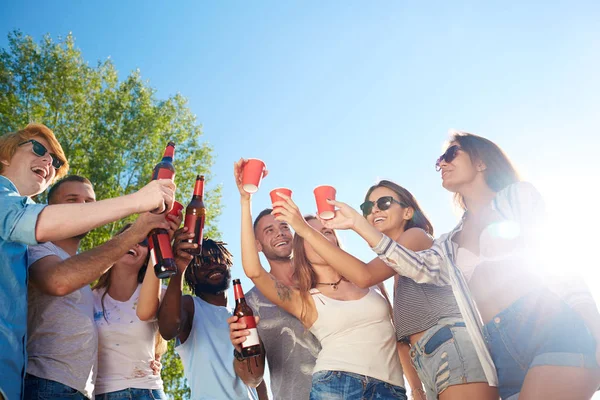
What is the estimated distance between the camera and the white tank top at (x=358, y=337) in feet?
12.0

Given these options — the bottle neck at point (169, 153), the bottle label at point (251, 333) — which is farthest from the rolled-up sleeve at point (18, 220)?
the bottle label at point (251, 333)

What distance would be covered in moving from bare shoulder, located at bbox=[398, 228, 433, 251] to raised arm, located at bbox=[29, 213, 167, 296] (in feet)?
6.52

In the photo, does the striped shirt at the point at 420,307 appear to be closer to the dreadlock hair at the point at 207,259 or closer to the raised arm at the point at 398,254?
the raised arm at the point at 398,254

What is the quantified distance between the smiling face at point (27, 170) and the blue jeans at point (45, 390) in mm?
1260

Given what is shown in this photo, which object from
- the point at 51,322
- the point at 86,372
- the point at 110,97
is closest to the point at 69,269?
the point at 51,322

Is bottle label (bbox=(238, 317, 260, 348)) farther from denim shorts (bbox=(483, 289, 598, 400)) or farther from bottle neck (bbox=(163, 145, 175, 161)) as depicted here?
denim shorts (bbox=(483, 289, 598, 400))

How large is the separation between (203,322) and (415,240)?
85.6 inches

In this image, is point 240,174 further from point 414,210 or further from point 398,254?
point 414,210

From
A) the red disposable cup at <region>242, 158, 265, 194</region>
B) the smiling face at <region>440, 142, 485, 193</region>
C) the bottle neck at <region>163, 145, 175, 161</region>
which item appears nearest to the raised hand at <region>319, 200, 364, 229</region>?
the red disposable cup at <region>242, 158, 265, 194</region>

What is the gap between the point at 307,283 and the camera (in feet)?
13.9

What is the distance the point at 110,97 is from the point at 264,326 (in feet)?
44.3

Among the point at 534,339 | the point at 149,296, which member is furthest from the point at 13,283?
the point at 534,339

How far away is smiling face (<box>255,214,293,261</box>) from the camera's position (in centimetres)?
528

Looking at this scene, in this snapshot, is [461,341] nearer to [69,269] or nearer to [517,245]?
[517,245]
